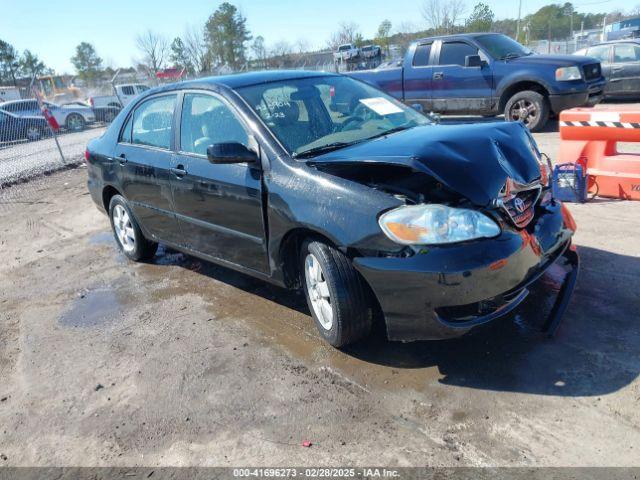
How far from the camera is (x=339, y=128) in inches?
152

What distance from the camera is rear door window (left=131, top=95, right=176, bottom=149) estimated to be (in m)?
4.51

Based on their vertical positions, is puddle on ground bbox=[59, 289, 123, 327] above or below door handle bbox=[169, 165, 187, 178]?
below

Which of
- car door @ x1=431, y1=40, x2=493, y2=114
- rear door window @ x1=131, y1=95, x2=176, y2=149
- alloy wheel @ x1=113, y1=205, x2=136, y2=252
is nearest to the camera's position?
rear door window @ x1=131, y1=95, x2=176, y2=149

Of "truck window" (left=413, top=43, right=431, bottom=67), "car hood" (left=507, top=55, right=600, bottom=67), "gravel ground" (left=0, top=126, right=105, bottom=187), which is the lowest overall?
"gravel ground" (left=0, top=126, right=105, bottom=187)

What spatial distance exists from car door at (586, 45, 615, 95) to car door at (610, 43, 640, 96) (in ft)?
0.24

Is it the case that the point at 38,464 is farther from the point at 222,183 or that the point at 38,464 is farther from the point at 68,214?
the point at 68,214

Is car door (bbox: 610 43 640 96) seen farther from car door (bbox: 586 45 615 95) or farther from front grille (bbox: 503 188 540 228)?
front grille (bbox: 503 188 540 228)

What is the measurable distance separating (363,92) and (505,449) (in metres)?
2.96

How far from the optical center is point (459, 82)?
10.7 metres

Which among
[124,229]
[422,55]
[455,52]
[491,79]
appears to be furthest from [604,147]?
[422,55]

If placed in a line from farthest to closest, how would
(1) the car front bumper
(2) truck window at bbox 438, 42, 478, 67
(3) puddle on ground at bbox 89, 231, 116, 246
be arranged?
(2) truck window at bbox 438, 42, 478, 67 < (3) puddle on ground at bbox 89, 231, 116, 246 < (1) the car front bumper

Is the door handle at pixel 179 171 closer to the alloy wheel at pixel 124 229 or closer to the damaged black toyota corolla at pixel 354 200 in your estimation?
the damaged black toyota corolla at pixel 354 200

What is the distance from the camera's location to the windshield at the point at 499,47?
10.3 m

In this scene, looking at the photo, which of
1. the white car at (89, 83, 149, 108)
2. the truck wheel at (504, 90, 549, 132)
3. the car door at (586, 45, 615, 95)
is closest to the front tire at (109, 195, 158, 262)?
the truck wheel at (504, 90, 549, 132)
